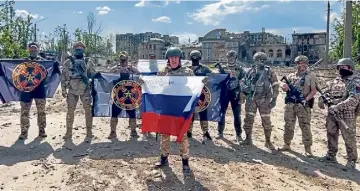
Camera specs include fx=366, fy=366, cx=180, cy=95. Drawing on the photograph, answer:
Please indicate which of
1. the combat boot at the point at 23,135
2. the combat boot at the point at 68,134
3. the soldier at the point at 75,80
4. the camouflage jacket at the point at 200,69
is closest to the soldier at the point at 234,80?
the camouflage jacket at the point at 200,69

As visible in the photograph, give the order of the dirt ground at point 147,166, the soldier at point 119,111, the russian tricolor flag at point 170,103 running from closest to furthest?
the dirt ground at point 147,166 → the russian tricolor flag at point 170,103 → the soldier at point 119,111

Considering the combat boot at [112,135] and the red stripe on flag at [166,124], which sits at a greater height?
the red stripe on flag at [166,124]

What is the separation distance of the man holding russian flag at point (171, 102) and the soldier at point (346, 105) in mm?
2964

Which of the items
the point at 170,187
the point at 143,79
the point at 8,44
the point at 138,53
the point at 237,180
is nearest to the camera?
the point at 170,187

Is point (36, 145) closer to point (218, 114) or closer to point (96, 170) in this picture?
point (96, 170)

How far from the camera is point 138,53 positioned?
9262 cm

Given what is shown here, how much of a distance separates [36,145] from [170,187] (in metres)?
4.05

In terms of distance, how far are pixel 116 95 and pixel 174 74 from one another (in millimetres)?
2660

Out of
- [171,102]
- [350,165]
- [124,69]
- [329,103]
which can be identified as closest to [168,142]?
[171,102]

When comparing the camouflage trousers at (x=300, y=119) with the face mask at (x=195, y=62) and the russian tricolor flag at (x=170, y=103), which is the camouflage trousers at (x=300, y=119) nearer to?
the face mask at (x=195, y=62)

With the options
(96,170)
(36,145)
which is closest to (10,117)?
(36,145)

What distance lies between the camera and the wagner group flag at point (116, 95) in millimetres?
9234

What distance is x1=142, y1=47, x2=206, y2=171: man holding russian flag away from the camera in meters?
6.48

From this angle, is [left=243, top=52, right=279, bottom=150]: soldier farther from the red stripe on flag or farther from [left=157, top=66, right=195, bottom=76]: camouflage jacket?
the red stripe on flag
